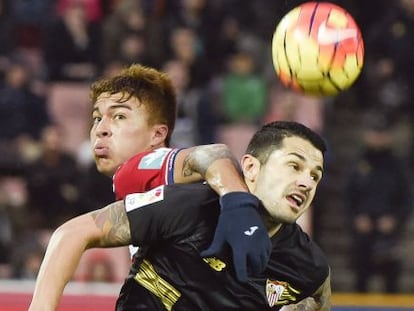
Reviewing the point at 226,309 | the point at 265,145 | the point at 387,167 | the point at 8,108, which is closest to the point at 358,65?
the point at 265,145

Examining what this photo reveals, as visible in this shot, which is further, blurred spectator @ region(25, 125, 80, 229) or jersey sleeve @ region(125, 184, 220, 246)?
blurred spectator @ region(25, 125, 80, 229)

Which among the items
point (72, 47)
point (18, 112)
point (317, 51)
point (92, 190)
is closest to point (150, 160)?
point (317, 51)

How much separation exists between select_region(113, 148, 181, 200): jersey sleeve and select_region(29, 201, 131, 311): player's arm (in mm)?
269

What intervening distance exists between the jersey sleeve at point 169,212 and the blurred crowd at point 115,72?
16.2ft

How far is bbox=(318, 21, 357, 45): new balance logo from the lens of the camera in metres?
4.81

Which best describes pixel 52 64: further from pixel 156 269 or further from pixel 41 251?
pixel 156 269

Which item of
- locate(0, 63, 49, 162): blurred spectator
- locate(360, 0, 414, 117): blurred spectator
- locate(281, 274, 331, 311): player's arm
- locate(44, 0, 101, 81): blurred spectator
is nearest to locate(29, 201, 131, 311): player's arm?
locate(281, 274, 331, 311): player's arm

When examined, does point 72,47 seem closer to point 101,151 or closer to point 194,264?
point 101,151

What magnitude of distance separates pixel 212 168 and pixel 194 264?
0.34 meters

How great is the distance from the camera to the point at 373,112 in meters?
11.0

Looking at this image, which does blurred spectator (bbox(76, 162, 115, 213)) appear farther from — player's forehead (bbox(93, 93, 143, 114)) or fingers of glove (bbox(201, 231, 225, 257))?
fingers of glove (bbox(201, 231, 225, 257))

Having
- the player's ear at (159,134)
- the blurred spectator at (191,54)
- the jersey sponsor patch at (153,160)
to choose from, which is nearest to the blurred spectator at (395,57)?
the blurred spectator at (191,54)

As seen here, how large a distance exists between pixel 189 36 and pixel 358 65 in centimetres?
568

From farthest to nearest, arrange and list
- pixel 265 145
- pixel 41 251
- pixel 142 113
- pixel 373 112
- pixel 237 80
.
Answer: pixel 373 112 → pixel 237 80 → pixel 41 251 → pixel 142 113 → pixel 265 145
